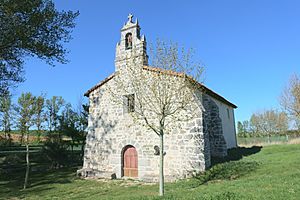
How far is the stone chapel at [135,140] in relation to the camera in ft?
42.7

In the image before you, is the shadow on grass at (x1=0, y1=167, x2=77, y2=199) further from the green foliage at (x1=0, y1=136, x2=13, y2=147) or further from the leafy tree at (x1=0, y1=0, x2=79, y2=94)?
the green foliage at (x1=0, y1=136, x2=13, y2=147)

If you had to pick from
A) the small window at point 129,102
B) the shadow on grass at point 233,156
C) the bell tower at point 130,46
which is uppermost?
the bell tower at point 130,46

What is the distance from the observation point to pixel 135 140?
14.8m

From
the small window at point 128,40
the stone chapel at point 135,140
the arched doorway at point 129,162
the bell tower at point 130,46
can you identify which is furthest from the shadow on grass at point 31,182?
the small window at point 128,40

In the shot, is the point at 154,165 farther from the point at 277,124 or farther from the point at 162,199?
the point at 277,124

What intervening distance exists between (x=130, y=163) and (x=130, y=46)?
781 cm

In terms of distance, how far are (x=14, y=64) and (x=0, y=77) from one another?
A: 2.89ft

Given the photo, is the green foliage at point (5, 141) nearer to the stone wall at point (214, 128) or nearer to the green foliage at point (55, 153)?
the green foliage at point (55, 153)

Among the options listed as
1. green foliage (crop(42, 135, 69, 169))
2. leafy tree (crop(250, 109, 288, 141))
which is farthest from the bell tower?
leafy tree (crop(250, 109, 288, 141))

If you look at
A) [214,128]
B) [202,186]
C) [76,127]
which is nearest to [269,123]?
[214,128]

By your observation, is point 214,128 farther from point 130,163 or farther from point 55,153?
point 55,153

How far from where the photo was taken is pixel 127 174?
15.0 m

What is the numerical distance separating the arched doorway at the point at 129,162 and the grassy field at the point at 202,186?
3.62 ft

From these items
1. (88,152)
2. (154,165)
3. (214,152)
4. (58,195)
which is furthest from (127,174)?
(214,152)
